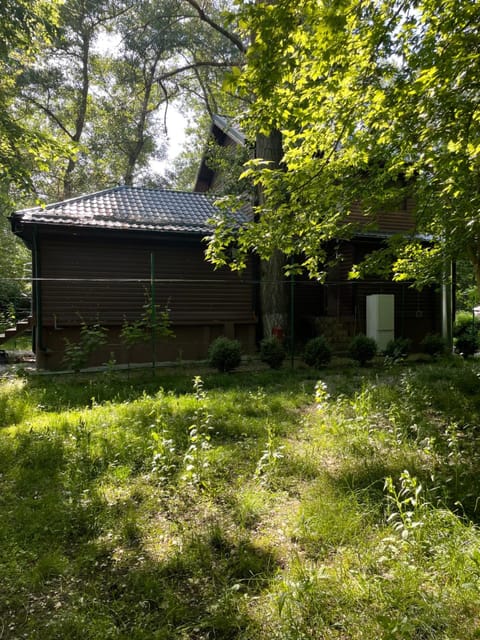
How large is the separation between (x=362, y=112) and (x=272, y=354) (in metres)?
5.40

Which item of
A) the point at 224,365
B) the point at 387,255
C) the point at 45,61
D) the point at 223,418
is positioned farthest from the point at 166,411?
the point at 45,61

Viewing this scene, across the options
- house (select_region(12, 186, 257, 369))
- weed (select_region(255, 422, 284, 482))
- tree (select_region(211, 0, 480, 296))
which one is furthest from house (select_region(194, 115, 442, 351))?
weed (select_region(255, 422, 284, 482))

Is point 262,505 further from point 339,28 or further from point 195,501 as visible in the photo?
point 339,28

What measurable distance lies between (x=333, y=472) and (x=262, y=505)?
819mm

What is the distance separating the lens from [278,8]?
3.20 metres

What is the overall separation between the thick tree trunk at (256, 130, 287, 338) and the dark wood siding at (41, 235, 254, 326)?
1.88 ft

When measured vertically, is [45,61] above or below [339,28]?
above

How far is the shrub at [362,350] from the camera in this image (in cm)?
916

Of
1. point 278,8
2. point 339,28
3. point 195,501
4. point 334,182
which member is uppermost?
point 278,8

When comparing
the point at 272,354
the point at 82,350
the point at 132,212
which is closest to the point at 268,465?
the point at 272,354

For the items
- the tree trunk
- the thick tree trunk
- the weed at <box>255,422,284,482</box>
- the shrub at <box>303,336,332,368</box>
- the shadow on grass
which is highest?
the tree trunk

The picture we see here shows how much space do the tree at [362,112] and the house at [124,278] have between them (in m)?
4.21

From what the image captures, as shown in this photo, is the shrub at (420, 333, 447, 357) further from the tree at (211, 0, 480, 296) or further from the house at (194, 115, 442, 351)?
the tree at (211, 0, 480, 296)

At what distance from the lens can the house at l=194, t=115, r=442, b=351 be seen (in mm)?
11656
